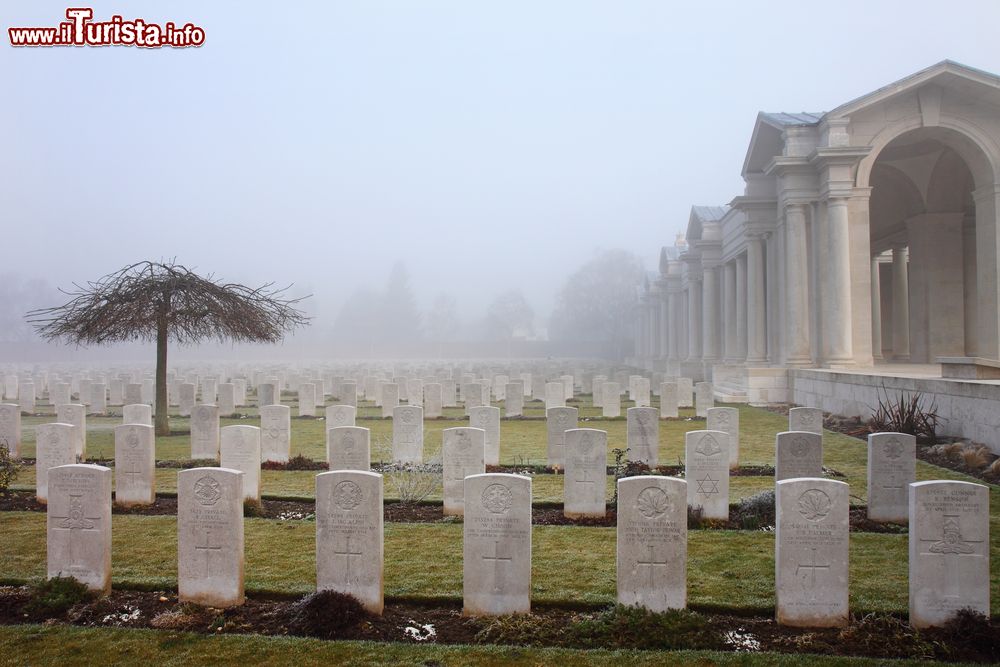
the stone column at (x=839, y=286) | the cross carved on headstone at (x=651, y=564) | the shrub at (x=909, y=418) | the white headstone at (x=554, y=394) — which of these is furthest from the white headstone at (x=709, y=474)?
the stone column at (x=839, y=286)

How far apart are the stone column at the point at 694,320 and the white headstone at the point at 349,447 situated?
31550 mm

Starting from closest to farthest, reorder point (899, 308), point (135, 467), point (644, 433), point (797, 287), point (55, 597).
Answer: point (55, 597)
point (135, 467)
point (644, 433)
point (797, 287)
point (899, 308)

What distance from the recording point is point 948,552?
4.70 metres

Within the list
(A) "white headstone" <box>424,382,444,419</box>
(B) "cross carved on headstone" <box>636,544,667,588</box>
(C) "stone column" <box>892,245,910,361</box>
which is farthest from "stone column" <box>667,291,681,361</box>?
(B) "cross carved on headstone" <box>636,544,667,588</box>

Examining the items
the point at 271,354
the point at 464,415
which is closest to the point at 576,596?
the point at 464,415

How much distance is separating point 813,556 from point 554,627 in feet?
5.85

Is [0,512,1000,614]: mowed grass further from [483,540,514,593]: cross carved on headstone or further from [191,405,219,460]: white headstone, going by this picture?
[191,405,219,460]: white headstone

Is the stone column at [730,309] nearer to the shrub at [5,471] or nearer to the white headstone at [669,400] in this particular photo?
the white headstone at [669,400]

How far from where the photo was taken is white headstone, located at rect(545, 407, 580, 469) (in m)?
10.8

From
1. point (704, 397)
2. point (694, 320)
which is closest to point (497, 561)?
point (704, 397)

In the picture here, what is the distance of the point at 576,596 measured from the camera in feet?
17.8

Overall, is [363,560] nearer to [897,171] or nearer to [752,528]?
[752,528]

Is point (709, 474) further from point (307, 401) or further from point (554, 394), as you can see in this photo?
point (307, 401)

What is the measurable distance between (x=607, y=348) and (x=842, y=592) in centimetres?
8253
